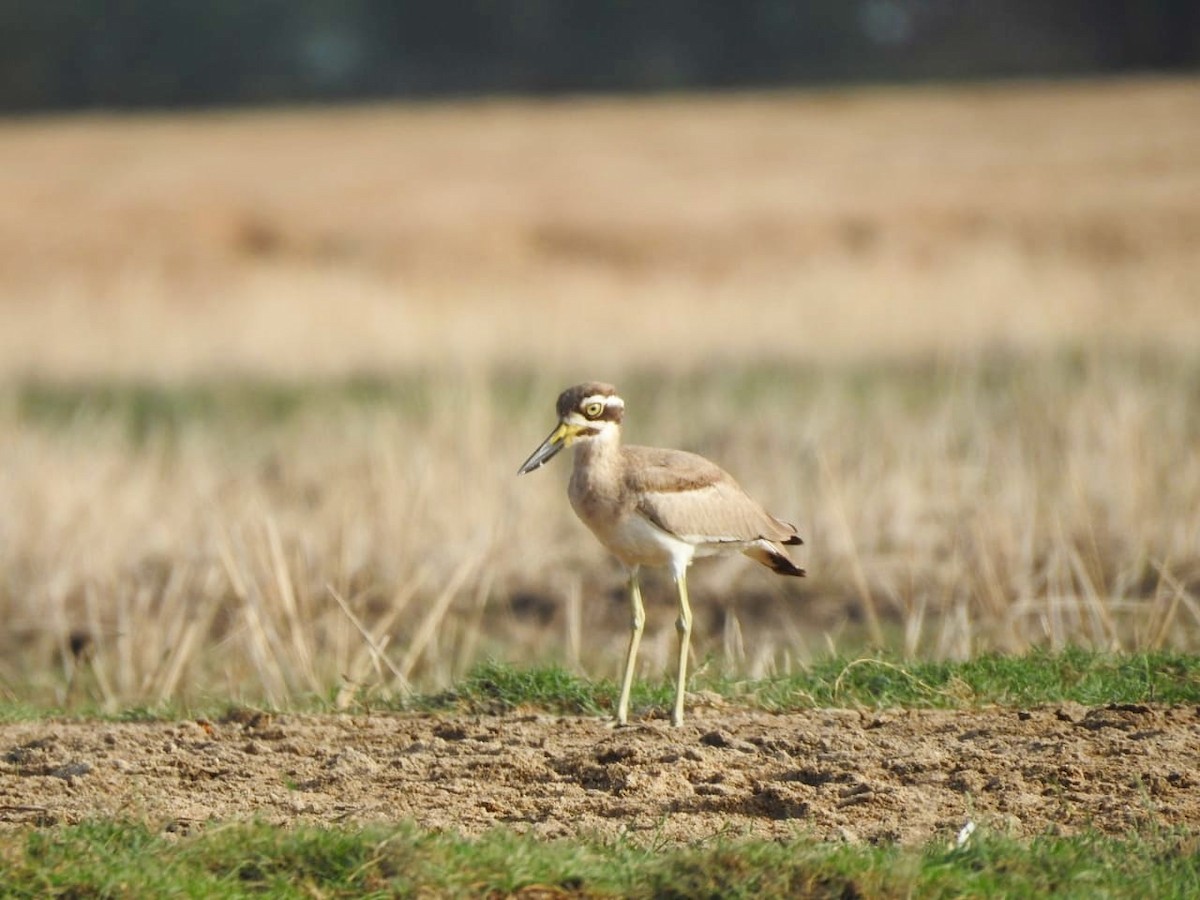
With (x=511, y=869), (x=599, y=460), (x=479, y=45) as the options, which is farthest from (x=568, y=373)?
(x=479, y=45)

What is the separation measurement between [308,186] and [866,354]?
1612 cm

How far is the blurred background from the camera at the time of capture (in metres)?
9.56

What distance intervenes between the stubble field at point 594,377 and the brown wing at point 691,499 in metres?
0.68

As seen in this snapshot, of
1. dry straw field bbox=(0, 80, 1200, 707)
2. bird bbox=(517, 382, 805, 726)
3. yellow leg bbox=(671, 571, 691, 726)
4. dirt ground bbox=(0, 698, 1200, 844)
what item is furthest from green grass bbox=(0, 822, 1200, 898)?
dry straw field bbox=(0, 80, 1200, 707)

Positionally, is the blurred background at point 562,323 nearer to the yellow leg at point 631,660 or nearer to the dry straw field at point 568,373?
the dry straw field at point 568,373

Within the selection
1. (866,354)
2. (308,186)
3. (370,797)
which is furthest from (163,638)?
(308,186)

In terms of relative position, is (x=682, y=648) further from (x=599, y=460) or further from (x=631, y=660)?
(x=599, y=460)

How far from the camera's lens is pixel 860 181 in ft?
101

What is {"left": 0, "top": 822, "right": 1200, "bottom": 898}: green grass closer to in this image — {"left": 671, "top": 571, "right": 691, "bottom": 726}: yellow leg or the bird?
{"left": 671, "top": 571, "right": 691, "bottom": 726}: yellow leg

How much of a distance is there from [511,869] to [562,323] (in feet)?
54.8

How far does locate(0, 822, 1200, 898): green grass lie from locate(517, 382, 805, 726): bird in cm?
129

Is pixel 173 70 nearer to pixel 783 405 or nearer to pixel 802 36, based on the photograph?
pixel 802 36

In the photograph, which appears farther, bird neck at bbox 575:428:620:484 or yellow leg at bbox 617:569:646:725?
yellow leg at bbox 617:569:646:725

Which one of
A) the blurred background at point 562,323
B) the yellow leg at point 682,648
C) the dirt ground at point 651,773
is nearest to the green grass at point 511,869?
the dirt ground at point 651,773
